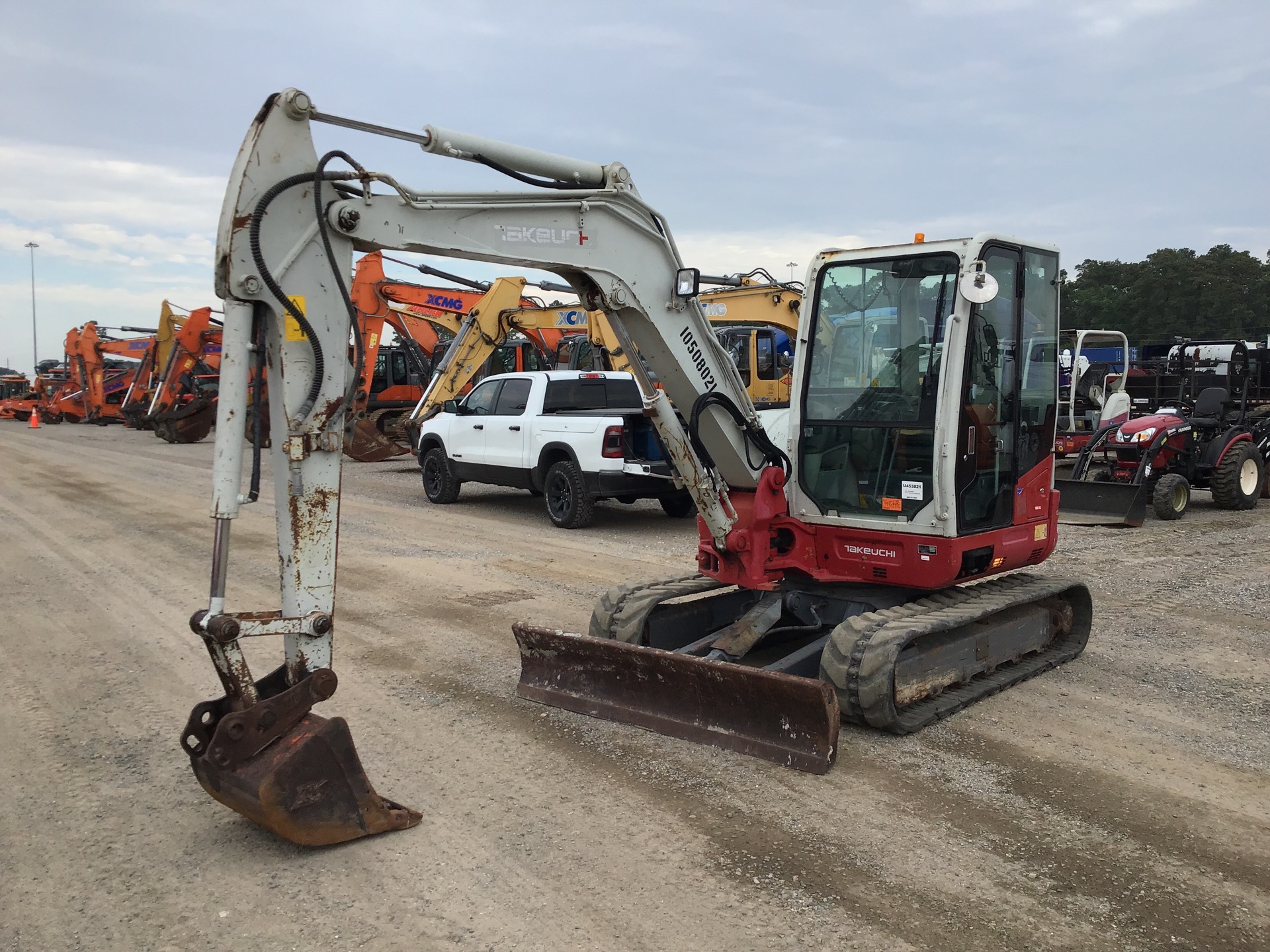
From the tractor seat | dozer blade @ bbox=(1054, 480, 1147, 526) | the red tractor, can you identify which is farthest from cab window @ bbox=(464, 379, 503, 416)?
the tractor seat

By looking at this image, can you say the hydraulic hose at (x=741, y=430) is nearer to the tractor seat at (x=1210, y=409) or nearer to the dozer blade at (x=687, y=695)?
the dozer blade at (x=687, y=695)

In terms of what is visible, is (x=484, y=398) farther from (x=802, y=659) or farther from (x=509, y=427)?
(x=802, y=659)

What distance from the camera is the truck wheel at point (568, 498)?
12.9m

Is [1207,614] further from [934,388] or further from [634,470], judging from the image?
[634,470]

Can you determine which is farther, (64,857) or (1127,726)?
(1127,726)

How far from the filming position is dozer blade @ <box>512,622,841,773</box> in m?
4.96

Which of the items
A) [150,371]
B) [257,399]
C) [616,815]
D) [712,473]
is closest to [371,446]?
[150,371]

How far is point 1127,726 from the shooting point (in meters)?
5.63

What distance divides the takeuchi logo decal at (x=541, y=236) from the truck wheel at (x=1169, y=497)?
36.2 feet

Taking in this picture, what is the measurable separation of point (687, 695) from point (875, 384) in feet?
7.19

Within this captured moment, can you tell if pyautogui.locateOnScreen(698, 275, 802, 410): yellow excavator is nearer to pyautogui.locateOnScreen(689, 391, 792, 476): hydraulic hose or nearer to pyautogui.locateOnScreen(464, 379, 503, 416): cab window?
pyautogui.locateOnScreen(464, 379, 503, 416): cab window

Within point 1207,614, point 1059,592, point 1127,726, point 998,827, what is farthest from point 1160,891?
point 1207,614

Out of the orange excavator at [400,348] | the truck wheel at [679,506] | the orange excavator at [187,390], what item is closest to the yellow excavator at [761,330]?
the truck wheel at [679,506]

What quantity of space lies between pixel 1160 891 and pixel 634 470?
905 cm
